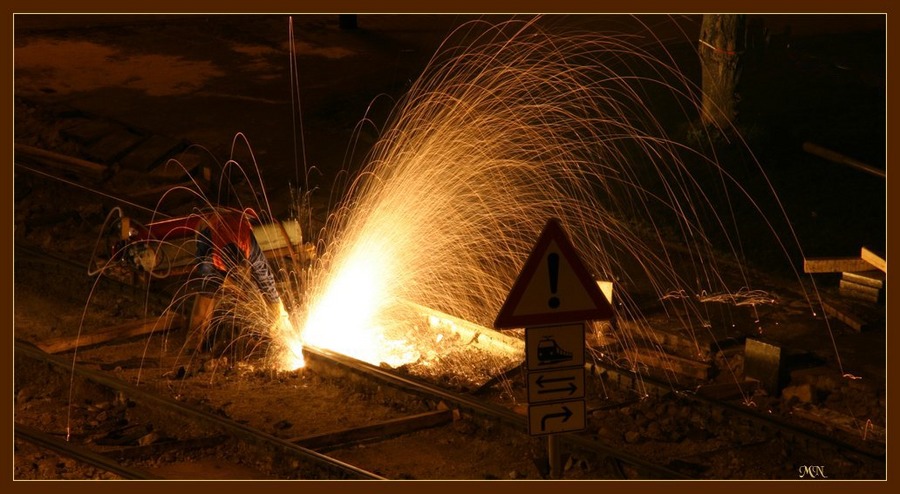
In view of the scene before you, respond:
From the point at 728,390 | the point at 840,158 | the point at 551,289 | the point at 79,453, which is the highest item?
the point at 840,158

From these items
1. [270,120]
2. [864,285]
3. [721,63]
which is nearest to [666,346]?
[864,285]

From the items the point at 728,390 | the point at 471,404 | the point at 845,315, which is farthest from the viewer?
the point at 845,315

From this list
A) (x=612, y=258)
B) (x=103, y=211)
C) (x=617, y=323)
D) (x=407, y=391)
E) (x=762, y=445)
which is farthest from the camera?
(x=103, y=211)

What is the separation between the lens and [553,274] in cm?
608

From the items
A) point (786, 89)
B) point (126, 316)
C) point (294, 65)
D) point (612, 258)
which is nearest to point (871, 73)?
point (786, 89)

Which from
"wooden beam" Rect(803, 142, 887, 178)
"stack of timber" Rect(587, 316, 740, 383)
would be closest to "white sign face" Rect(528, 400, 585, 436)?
"stack of timber" Rect(587, 316, 740, 383)

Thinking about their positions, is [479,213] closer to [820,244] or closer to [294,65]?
[820,244]

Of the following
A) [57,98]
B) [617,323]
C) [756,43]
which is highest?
[756,43]

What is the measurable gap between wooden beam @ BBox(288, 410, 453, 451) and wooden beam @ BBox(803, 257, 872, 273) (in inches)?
179

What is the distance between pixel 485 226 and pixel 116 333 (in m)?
4.06

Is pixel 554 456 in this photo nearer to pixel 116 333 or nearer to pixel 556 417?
pixel 556 417

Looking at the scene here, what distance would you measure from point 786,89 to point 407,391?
1101 cm

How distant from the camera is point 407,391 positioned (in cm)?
917

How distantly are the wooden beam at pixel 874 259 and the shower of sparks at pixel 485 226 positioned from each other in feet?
3.53
